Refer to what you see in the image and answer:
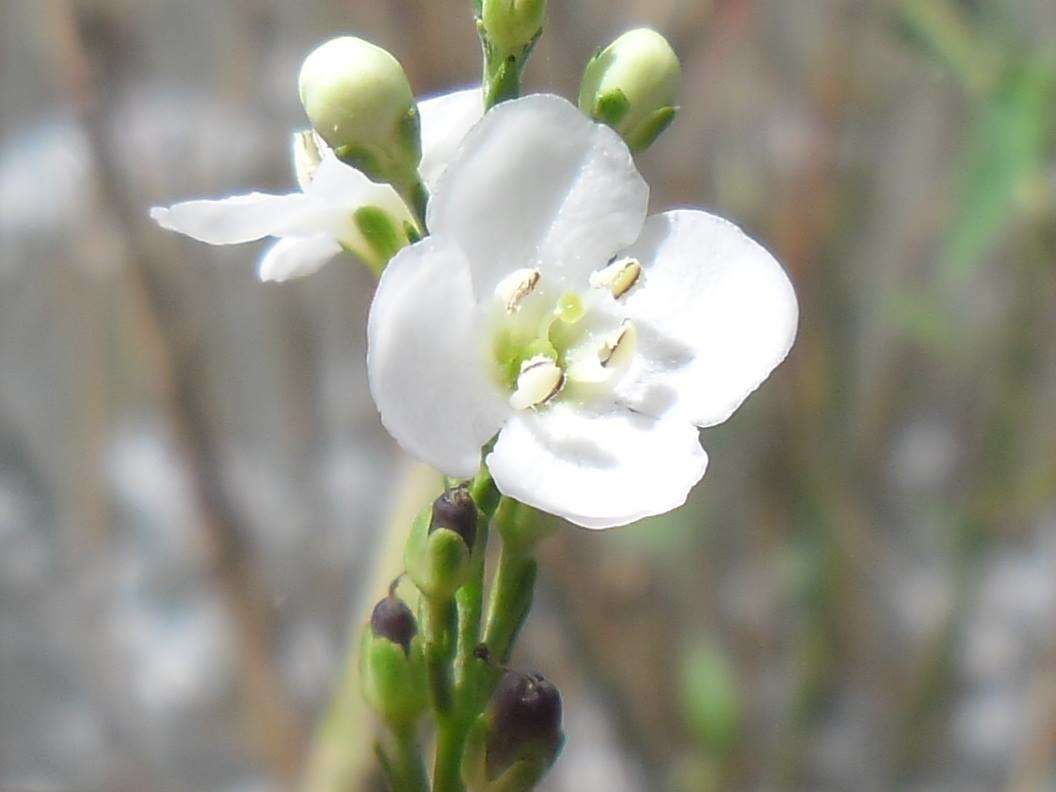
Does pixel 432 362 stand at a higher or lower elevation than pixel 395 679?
higher

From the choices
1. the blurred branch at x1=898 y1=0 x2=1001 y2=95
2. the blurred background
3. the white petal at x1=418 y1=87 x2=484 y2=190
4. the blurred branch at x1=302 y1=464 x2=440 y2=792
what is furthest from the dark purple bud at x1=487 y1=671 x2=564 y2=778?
the blurred background

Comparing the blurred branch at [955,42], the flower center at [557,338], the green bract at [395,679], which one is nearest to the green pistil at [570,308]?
the flower center at [557,338]

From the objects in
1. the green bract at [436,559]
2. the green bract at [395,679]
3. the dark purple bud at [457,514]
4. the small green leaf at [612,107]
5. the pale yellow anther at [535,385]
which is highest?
the small green leaf at [612,107]

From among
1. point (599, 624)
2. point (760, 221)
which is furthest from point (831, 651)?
point (760, 221)

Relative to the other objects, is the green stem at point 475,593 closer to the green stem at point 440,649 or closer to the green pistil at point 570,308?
the green stem at point 440,649

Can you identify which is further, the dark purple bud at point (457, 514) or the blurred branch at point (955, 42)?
the blurred branch at point (955, 42)

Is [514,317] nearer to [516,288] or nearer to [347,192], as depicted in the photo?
[516,288]

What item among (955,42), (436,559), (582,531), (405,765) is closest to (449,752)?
(405,765)

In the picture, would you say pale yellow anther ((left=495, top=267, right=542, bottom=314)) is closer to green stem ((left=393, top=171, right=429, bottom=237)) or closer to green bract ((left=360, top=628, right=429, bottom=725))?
green stem ((left=393, top=171, right=429, bottom=237))
